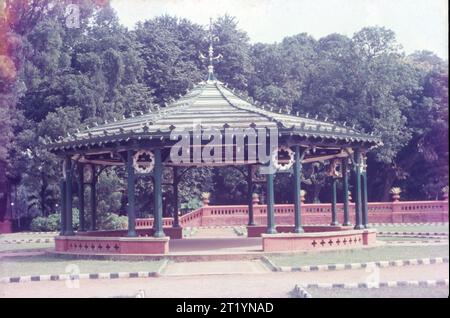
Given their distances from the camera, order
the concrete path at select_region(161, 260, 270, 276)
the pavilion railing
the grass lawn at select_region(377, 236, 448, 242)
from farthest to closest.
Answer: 1. the pavilion railing
2. the grass lawn at select_region(377, 236, 448, 242)
3. the concrete path at select_region(161, 260, 270, 276)

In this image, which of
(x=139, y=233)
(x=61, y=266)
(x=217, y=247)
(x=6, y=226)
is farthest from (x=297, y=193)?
(x=6, y=226)

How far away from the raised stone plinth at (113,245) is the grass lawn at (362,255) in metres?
3.38

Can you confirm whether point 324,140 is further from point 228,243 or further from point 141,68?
point 141,68

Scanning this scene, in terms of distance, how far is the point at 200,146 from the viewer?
21.4 m

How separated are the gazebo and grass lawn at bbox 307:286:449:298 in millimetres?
7616

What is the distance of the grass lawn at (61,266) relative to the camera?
17562mm

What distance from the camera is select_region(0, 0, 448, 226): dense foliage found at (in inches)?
1596

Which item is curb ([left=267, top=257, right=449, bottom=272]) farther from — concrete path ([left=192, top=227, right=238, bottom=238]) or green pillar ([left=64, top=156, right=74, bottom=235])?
concrete path ([left=192, top=227, right=238, bottom=238])

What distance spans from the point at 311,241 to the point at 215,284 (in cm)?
665

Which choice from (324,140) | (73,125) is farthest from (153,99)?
(324,140)

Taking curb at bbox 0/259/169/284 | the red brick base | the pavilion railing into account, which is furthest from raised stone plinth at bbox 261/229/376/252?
the red brick base

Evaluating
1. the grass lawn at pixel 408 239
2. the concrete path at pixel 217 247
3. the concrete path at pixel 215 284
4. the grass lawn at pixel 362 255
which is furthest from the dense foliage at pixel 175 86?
the concrete path at pixel 215 284

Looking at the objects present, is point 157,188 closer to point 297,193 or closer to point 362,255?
point 297,193

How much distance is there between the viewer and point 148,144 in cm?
2081
